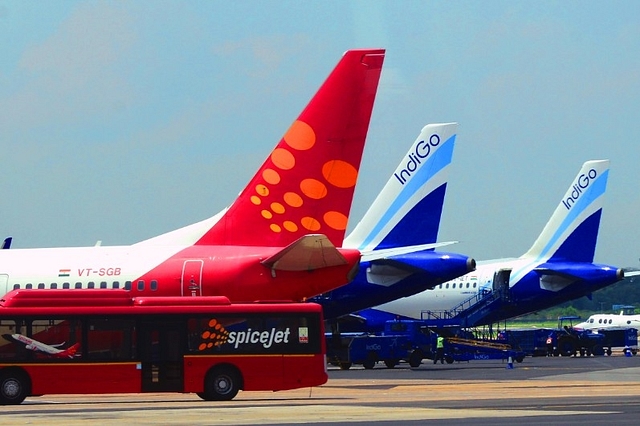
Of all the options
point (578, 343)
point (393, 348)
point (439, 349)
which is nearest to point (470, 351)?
point (439, 349)

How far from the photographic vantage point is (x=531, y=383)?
149 ft

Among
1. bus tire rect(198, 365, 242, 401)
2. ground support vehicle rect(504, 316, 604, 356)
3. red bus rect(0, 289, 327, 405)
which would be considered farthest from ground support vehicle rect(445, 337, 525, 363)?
bus tire rect(198, 365, 242, 401)

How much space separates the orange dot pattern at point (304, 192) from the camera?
43812 mm

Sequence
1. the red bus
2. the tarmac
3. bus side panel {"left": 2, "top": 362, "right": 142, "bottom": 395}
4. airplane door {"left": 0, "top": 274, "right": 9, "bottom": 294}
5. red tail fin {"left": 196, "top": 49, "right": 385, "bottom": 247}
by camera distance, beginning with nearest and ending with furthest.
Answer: the tarmac → bus side panel {"left": 2, "top": 362, "right": 142, "bottom": 395} → the red bus → red tail fin {"left": 196, "top": 49, "right": 385, "bottom": 247} → airplane door {"left": 0, "top": 274, "right": 9, "bottom": 294}

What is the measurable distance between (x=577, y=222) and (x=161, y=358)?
4793cm

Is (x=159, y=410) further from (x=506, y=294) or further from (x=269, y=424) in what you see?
(x=506, y=294)

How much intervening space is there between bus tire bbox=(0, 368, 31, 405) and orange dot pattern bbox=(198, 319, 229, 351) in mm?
4904

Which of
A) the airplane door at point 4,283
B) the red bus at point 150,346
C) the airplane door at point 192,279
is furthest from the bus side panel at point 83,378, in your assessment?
the airplane door at point 4,283

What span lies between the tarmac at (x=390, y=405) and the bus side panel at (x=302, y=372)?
0.52 meters

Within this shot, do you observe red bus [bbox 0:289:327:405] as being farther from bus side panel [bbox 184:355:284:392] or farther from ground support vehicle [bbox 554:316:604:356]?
ground support vehicle [bbox 554:316:604:356]

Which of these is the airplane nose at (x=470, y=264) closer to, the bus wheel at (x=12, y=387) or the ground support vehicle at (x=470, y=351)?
the ground support vehicle at (x=470, y=351)

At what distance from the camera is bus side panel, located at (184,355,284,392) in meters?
37.5

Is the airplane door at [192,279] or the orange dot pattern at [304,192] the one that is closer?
the airplane door at [192,279]

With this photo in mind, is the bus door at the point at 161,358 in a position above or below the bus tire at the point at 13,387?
above
